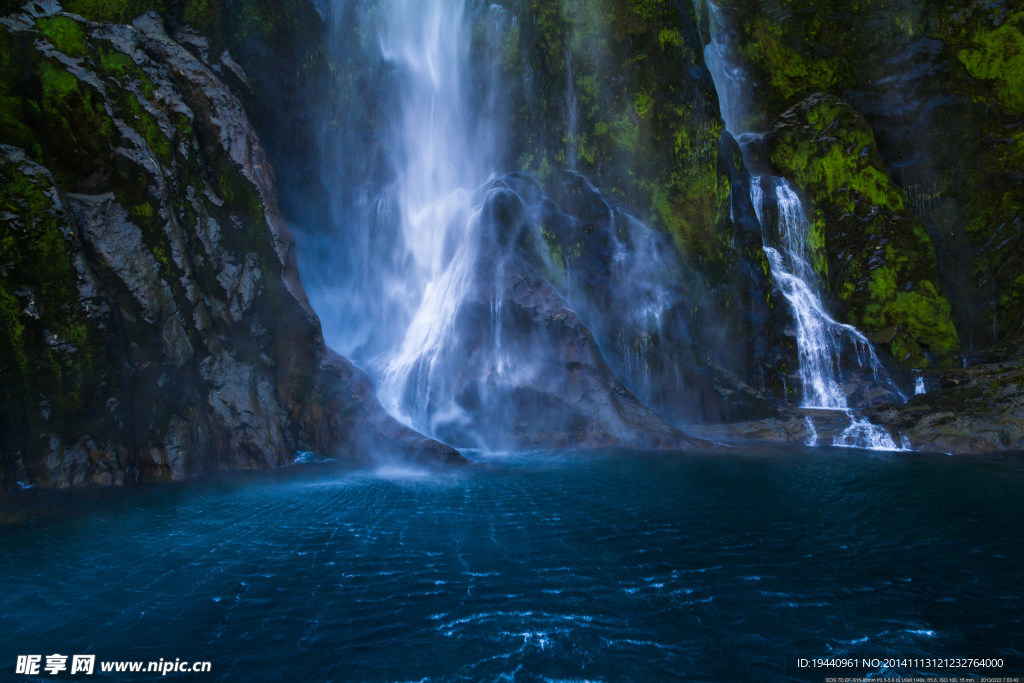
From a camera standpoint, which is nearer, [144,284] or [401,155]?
[144,284]

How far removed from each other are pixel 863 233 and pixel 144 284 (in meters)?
36.2

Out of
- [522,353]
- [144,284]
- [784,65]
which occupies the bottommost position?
[522,353]

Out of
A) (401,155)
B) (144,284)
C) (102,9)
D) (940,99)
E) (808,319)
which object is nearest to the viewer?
(144,284)

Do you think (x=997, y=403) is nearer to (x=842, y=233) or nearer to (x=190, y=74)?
(x=842, y=233)

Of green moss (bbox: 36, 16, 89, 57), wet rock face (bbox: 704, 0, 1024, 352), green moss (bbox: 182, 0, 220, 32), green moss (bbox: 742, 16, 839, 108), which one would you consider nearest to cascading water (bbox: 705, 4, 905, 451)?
green moss (bbox: 742, 16, 839, 108)

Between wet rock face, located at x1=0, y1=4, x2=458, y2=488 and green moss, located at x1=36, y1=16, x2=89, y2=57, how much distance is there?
47 millimetres

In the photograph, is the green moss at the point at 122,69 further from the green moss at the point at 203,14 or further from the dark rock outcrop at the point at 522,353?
the dark rock outcrop at the point at 522,353

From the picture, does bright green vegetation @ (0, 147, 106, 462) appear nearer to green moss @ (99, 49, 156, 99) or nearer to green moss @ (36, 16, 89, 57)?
green moss @ (36, 16, 89, 57)

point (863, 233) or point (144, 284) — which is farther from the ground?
point (863, 233)

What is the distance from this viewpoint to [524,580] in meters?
9.00

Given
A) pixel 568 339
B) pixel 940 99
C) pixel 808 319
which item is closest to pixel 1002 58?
pixel 940 99

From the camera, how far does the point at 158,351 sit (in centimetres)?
1848

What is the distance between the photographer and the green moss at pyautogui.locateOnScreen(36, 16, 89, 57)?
60.4 ft

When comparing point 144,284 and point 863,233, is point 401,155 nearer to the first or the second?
point 144,284
